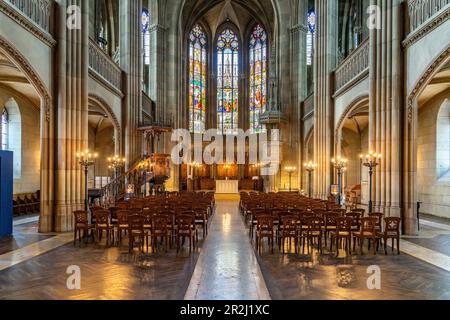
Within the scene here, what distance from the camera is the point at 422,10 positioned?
14.6m

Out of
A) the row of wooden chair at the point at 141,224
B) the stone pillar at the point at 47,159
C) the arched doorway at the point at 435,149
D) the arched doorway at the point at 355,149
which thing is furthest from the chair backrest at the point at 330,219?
the arched doorway at the point at 355,149

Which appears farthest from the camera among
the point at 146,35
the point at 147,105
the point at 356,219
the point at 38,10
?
the point at 146,35

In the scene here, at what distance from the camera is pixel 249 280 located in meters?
8.37

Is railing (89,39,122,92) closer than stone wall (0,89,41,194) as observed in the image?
Yes

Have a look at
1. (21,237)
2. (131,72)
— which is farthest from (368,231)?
(131,72)

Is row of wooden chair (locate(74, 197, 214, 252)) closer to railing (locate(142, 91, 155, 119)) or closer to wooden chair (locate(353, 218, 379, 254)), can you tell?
wooden chair (locate(353, 218, 379, 254))

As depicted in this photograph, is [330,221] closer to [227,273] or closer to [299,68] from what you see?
[227,273]

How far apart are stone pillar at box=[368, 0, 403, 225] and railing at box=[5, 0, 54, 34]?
1384 centimetres

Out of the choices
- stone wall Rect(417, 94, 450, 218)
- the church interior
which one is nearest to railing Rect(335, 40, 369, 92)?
the church interior

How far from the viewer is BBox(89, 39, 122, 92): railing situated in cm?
1972

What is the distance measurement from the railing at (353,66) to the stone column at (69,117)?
1354 cm

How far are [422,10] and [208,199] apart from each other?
43.9 feet
